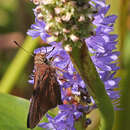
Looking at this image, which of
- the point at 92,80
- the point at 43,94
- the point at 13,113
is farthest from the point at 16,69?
the point at 92,80

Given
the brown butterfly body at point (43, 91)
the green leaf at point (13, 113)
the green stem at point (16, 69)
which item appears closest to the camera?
the brown butterfly body at point (43, 91)

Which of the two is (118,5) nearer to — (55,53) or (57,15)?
(55,53)

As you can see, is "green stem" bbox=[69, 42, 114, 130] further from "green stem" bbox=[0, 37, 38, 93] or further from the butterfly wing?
"green stem" bbox=[0, 37, 38, 93]

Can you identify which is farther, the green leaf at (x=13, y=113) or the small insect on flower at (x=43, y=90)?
the green leaf at (x=13, y=113)

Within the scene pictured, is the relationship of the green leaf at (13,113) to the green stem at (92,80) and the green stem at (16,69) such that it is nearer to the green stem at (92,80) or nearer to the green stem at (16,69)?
the green stem at (92,80)

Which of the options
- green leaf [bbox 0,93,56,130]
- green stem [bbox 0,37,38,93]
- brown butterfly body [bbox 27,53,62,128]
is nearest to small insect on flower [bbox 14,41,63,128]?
brown butterfly body [bbox 27,53,62,128]

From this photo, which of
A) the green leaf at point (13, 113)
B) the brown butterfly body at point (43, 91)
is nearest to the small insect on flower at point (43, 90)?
the brown butterfly body at point (43, 91)

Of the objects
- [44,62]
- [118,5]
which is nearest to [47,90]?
[44,62]
